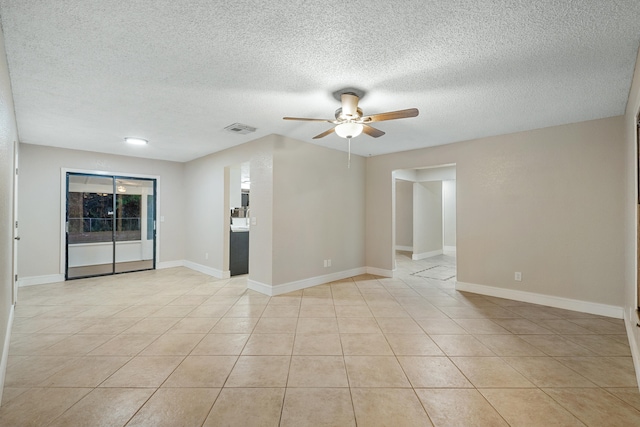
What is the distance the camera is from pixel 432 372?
7.40 feet

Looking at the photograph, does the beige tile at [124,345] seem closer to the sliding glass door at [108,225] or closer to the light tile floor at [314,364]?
the light tile floor at [314,364]

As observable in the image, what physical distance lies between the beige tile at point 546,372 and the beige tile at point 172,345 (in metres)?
2.86

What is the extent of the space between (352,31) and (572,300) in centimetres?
428

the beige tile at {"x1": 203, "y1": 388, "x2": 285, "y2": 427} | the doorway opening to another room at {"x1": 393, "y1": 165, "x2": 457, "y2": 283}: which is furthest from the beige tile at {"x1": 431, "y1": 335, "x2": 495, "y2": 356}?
the doorway opening to another room at {"x1": 393, "y1": 165, "x2": 457, "y2": 283}

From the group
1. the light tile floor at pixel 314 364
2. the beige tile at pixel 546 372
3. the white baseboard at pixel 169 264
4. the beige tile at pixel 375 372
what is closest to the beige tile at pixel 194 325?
the light tile floor at pixel 314 364

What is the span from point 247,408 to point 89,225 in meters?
5.80

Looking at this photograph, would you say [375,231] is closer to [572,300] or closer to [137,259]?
[572,300]

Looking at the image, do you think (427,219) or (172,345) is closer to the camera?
(172,345)

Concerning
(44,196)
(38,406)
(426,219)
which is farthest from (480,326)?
(44,196)

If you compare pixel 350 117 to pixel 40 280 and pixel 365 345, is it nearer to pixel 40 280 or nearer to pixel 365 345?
pixel 365 345

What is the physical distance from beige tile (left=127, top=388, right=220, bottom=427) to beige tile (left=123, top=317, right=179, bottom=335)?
3.92 feet

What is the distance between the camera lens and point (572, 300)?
370 centimetres

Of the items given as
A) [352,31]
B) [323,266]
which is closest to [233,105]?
[352,31]

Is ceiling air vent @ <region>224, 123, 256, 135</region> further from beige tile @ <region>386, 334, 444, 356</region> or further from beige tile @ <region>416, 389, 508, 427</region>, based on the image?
beige tile @ <region>416, 389, 508, 427</region>
